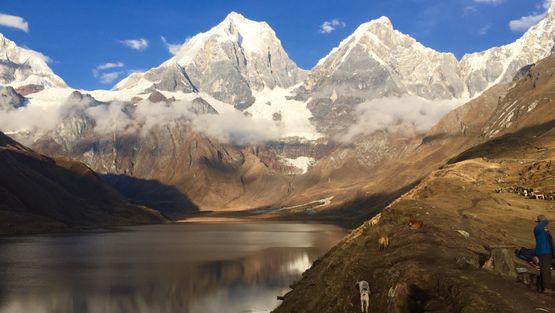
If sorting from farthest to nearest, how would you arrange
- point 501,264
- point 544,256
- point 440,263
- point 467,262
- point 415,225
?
point 415,225 → point 440,263 → point 467,262 → point 501,264 → point 544,256

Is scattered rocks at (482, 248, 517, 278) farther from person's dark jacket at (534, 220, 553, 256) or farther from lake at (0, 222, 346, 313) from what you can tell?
lake at (0, 222, 346, 313)

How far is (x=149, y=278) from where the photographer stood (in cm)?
11088

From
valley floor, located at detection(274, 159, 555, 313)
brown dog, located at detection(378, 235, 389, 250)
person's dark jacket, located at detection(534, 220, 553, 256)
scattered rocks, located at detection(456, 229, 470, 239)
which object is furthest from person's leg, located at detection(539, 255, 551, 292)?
brown dog, located at detection(378, 235, 389, 250)

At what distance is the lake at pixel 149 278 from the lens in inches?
3305

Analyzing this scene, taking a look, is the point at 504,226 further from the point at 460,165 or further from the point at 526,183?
the point at 460,165

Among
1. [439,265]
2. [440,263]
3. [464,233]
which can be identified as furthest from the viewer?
[464,233]

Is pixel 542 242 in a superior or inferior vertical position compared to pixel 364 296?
superior

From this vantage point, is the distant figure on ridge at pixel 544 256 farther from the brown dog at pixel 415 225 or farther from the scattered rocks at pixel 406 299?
the brown dog at pixel 415 225

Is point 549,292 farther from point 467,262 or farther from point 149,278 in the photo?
point 149,278

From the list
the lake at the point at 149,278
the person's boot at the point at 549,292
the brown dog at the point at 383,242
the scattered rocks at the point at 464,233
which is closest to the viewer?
the person's boot at the point at 549,292

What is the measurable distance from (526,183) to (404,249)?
84111 mm

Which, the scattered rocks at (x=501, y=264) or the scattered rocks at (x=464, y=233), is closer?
the scattered rocks at (x=501, y=264)

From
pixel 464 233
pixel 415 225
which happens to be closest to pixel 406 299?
pixel 464 233

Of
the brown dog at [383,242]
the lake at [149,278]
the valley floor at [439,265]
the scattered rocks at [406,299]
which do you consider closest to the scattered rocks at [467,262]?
the valley floor at [439,265]
